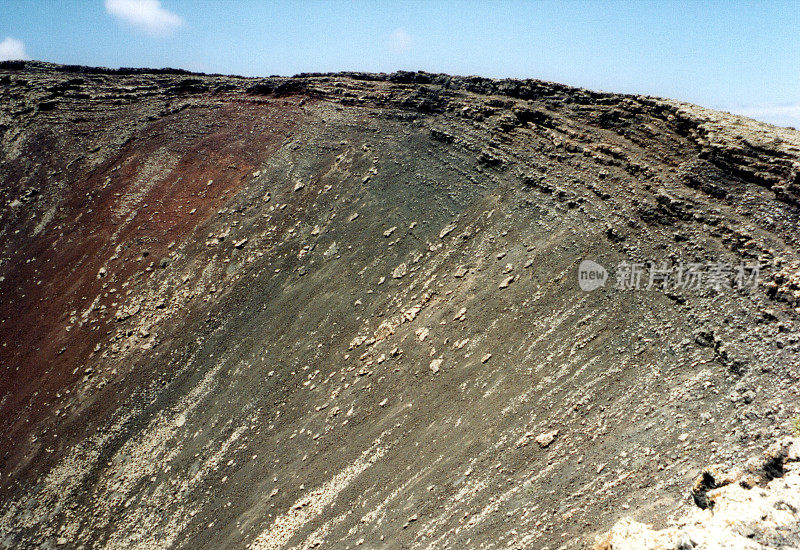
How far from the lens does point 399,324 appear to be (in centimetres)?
1352

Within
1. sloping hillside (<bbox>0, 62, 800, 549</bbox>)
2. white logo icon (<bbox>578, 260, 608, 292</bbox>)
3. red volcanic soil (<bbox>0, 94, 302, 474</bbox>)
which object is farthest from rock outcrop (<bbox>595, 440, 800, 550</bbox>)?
red volcanic soil (<bbox>0, 94, 302, 474</bbox>)

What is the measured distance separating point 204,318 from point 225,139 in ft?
28.1

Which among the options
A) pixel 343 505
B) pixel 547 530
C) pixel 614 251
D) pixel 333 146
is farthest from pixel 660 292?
pixel 333 146

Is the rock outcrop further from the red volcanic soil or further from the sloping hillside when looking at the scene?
the red volcanic soil

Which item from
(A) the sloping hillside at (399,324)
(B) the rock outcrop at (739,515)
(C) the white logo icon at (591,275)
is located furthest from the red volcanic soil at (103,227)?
(B) the rock outcrop at (739,515)

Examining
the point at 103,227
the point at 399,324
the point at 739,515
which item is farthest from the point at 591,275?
the point at 103,227

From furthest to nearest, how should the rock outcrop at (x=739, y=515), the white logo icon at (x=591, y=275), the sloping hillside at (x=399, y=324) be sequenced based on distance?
the white logo icon at (x=591, y=275), the sloping hillside at (x=399, y=324), the rock outcrop at (x=739, y=515)

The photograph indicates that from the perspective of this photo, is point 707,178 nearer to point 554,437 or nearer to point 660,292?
point 660,292

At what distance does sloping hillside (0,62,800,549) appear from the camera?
985 centimetres

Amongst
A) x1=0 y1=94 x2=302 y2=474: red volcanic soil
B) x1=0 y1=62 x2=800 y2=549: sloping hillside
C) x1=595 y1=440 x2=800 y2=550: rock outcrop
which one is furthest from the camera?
x1=0 y1=94 x2=302 y2=474: red volcanic soil

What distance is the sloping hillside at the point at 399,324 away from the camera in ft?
32.3

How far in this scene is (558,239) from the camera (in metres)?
13.0

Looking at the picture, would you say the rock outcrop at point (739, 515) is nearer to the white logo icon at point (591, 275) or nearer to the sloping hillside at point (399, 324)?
the sloping hillside at point (399, 324)

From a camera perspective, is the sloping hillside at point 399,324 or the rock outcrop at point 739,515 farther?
the sloping hillside at point 399,324
